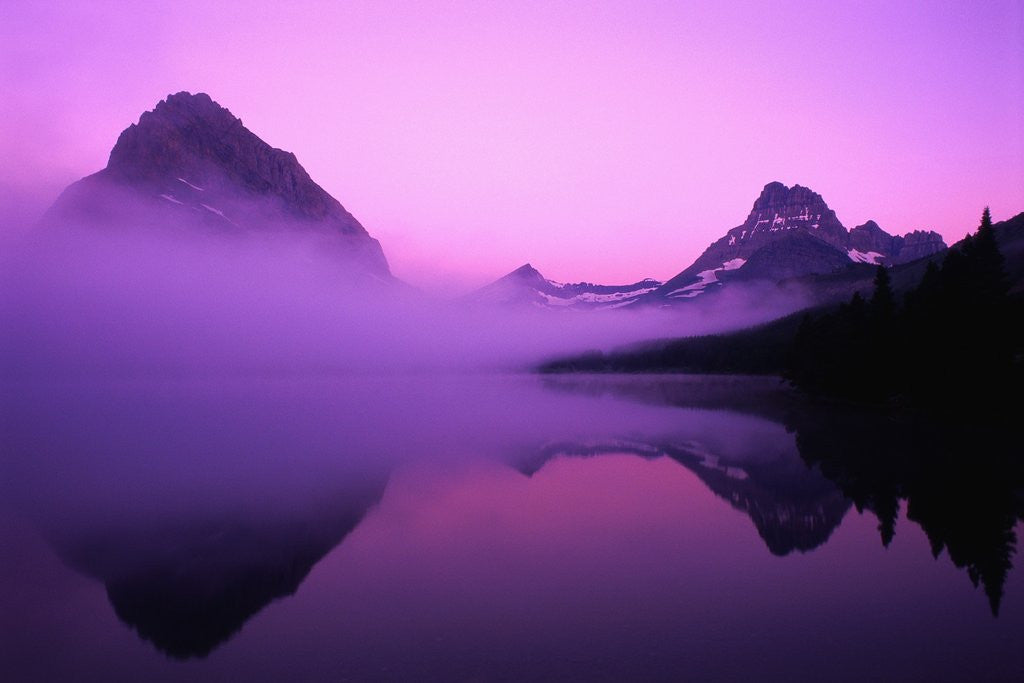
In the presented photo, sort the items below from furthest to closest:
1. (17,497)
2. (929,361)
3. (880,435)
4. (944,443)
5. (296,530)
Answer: (929,361) < (880,435) < (944,443) < (17,497) < (296,530)

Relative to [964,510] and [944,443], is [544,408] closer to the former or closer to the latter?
[944,443]

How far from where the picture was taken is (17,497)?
28.5 m

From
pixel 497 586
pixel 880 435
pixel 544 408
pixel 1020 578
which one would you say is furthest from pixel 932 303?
pixel 497 586

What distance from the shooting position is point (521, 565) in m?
18.2

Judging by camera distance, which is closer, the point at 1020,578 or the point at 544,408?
the point at 1020,578

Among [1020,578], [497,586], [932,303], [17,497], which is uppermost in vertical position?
[932,303]

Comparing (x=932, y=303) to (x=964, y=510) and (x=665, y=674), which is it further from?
(x=665, y=674)

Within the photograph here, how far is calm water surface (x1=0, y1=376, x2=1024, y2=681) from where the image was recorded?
1234cm

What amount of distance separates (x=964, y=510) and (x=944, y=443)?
58.7ft

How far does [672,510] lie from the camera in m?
24.5

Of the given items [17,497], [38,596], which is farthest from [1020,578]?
[17,497]

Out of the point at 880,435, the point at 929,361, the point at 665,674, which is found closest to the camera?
the point at 665,674

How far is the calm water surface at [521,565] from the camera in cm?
1234

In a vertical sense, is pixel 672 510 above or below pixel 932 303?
below
